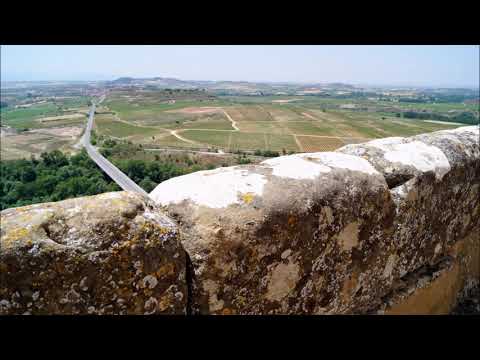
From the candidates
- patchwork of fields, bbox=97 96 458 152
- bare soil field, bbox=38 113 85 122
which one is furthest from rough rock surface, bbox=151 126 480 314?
bare soil field, bbox=38 113 85 122

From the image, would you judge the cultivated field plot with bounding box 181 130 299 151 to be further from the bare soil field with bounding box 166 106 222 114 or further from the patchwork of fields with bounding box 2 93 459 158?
the bare soil field with bounding box 166 106 222 114

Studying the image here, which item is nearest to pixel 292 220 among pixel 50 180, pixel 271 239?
pixel 271 239

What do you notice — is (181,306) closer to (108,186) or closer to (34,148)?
(108,186)

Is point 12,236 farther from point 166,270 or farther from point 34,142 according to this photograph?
point 34,142

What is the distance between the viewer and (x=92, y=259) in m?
1.64

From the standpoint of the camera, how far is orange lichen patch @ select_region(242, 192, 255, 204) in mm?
2145

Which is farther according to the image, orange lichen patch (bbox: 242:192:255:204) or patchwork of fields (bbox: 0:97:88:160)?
patchwork of fields (bbox: 0:97:88:160)

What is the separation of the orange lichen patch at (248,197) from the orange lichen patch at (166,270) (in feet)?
1.96

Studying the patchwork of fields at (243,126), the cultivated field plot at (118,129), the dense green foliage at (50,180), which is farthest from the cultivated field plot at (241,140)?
the dense green foliage at (50,180)

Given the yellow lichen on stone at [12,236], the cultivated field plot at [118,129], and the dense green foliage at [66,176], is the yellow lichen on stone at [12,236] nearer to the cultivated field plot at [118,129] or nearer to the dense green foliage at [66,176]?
the dense green foliage at [66,176]

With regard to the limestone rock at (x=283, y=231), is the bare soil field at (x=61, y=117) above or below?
below

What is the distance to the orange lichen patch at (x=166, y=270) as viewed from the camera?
6.03 feet

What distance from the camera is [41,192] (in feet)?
106

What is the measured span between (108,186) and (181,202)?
117 feet
